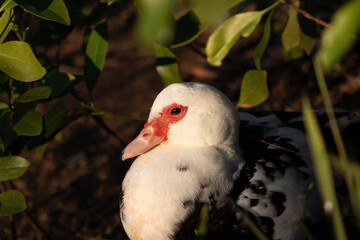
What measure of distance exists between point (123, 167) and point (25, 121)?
1.11 m

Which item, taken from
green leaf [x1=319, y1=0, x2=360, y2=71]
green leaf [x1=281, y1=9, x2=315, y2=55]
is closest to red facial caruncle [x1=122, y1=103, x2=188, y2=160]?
green leaf [x1=281, y1=9, x2=315, y2=55]

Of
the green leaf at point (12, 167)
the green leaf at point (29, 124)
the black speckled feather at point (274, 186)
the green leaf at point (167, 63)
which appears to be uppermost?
the green leaf at point (29, 124)

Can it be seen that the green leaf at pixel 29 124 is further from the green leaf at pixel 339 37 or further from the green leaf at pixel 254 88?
the green leaf at pixel 339 37

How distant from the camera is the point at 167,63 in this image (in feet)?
5.94

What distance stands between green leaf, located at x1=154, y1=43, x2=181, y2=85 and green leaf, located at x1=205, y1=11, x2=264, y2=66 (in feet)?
0.84

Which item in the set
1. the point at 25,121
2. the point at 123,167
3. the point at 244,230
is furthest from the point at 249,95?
the point at 123,167

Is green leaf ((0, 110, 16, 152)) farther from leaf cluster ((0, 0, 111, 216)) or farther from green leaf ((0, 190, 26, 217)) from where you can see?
green leaf ((0, 190, 26, 217))

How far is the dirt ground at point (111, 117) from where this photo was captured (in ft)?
7.48

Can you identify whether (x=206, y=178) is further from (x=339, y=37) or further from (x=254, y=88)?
(x=339, y=37)

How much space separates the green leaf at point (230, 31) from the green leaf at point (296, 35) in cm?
39

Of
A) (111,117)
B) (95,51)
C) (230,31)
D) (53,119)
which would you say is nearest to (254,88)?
(230,31)

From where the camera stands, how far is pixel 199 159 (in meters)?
1.47

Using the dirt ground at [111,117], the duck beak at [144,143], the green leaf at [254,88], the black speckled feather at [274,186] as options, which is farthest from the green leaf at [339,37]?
the dirt ground at [111,117]

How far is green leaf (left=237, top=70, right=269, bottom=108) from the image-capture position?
169 centimetres
